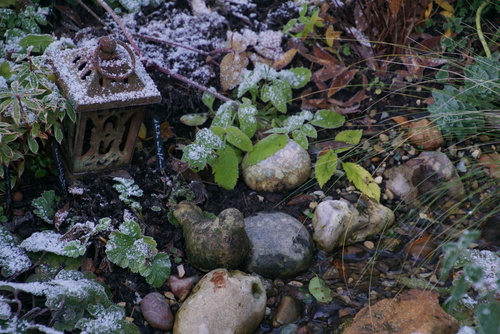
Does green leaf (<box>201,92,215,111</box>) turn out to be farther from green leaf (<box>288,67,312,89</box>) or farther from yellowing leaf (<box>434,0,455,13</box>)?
yellowing leaf (<box>434,0,455,13</box>)

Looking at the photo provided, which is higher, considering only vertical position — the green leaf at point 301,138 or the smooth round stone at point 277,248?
the green leaf at point 301,138

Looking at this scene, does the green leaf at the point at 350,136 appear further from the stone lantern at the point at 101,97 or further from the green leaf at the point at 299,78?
the stone lantern at the point at 101,97

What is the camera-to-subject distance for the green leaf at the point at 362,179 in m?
2.53

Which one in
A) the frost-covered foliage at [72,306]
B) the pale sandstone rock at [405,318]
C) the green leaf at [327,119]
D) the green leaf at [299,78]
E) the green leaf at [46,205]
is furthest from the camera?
the green leaf at [299,78]

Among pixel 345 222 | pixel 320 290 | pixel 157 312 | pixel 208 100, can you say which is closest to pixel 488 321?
pixel 320 290

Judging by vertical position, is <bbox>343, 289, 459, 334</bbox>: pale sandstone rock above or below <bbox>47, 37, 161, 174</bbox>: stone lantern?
below

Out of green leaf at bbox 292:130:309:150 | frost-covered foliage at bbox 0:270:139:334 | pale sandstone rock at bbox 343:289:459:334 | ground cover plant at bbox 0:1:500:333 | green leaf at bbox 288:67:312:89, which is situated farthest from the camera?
green leaf at bbox 288:67:312:89

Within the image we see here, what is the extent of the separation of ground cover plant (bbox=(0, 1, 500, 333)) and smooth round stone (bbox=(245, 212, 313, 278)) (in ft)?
0.21

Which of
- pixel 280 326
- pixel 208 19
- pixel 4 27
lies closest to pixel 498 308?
pixel 280 326

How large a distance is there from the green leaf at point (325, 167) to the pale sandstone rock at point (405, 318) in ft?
2.05

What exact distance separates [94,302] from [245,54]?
5.16 ft

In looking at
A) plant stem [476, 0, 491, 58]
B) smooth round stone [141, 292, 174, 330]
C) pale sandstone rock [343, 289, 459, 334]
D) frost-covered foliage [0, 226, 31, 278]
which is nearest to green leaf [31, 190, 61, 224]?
frost-covered foliage [0, 226, 31, 278]

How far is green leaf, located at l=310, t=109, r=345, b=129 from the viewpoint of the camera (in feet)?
9.00

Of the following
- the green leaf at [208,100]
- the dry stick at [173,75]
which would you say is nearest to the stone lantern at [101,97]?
the dry stick at [173,75]
